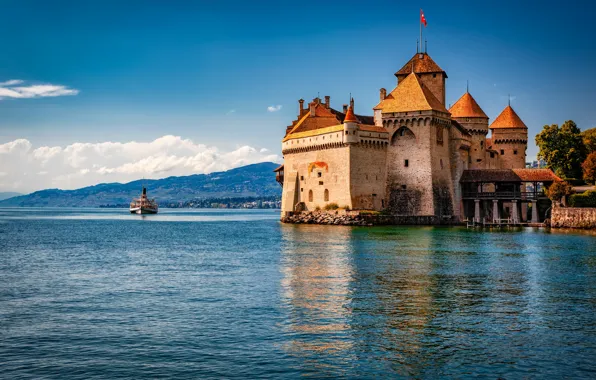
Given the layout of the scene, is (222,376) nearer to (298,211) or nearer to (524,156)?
(298,211)

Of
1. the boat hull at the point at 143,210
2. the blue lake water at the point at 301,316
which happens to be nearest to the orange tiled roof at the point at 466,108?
the blue lake water at the point at 301,316

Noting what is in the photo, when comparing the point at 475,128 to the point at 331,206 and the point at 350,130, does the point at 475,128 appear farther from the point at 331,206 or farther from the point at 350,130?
the point at 331,206

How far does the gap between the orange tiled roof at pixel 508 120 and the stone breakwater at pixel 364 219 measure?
15.7 metres

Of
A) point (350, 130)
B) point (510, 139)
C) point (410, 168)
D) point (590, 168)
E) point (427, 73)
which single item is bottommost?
point (590, 168)

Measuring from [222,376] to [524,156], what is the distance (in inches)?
2712

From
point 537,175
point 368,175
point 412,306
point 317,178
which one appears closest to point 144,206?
point 317,178

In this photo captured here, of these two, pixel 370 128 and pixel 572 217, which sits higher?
pixel 370 128

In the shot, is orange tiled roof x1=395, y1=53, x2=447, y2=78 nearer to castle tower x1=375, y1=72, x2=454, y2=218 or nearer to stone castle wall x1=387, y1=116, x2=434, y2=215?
castle tower x1=375, y1=72, x2=454, y2=218

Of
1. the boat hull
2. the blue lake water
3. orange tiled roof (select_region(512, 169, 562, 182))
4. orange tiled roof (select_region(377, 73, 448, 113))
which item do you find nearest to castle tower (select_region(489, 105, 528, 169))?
orange tiled roof (select_region(512, 169, 562, 182))

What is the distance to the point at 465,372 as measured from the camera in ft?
44.2

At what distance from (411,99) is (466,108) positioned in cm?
1106

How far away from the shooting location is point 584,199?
193 ft

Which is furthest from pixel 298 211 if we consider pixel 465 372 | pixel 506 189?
pixel 465 372

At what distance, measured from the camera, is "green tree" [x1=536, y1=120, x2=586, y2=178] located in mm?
70562
